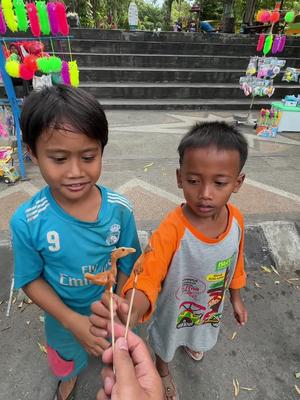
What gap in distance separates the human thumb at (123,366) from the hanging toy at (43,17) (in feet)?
11.7

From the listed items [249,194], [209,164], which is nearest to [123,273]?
[209,164]

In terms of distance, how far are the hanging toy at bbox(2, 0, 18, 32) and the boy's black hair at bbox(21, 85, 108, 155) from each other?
2691mm

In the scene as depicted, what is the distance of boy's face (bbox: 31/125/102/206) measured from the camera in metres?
1.04

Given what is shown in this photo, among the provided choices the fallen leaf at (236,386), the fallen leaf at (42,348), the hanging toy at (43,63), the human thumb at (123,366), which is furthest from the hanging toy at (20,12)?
the fallen leaf at (236,386)

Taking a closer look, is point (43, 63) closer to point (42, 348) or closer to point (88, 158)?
point (88, 158)

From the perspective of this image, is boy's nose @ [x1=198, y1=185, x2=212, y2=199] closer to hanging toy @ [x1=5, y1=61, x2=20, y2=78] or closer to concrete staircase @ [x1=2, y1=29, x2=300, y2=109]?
hanging toy @ [x1=5, y1=61, x2=20, y2=78]

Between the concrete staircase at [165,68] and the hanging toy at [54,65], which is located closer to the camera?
the hanging toy at [54,65]

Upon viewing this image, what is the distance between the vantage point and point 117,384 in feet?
2.39

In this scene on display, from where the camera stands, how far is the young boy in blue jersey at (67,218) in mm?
1052

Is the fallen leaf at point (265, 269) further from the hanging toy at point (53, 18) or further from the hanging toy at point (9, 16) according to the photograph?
the hanging toy at point (9, 16)

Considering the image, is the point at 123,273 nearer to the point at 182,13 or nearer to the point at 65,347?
the point at 65,347

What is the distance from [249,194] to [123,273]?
8.35 ft

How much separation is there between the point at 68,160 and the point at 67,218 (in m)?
0.26

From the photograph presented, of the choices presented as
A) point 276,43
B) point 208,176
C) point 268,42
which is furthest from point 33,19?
point 276,43
